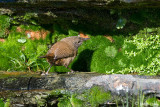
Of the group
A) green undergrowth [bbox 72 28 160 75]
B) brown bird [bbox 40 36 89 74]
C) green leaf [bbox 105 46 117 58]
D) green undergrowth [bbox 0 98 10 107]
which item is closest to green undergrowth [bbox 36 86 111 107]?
green undergrowth [bbox 0 98 10 107]

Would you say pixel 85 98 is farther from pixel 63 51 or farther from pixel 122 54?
pixel 122 54

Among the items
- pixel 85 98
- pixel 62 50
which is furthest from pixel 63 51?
pixel 85 98

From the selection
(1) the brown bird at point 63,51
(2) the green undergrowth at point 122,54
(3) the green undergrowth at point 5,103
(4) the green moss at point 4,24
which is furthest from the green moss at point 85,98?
(4) the green moss at point 4,24

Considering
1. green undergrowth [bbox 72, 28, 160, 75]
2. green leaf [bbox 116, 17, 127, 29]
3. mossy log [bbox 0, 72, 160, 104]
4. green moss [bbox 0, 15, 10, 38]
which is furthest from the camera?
green moss [bbox 0, 15, 10, 38]

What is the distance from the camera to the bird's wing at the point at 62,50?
512 cm

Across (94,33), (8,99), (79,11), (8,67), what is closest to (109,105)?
(8,99)

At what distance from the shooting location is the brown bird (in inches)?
201

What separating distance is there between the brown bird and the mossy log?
1.48 ft

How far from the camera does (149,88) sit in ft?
13.4

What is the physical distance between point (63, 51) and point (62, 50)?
0.03m

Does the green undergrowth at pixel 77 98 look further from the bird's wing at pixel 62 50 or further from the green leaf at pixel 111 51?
the green leaf at pixel 111 51

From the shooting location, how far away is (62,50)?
527 centimetres

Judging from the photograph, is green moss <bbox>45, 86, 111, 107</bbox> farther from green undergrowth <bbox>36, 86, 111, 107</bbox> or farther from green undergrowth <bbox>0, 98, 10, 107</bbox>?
green undergrowth <bbox>0, 98, 10, 107</bbox>

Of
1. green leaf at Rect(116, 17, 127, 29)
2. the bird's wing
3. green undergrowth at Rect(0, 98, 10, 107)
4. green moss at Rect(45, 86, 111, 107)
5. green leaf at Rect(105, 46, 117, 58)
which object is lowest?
green undergrowth at Rect(0, 98, 10, 107)
